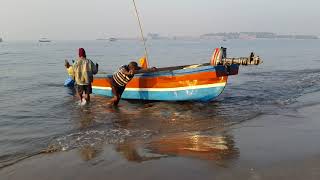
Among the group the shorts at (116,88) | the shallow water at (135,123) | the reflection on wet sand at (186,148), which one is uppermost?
the shorts at (116,88)

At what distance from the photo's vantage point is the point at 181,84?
12.2 meters

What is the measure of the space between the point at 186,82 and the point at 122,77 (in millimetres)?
1987

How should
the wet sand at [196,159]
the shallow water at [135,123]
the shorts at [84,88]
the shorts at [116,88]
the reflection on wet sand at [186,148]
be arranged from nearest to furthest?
the wet sand at [196,159]
the reflection on wet sand at [186,148]
the shallow water at [135,123]
the shorts at [84,88]
the shorts at [116,88]

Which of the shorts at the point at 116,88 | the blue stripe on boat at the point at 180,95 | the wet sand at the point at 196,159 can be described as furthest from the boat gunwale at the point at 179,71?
the wet sand at the point at 196,159

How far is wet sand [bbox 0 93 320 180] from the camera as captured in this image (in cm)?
556

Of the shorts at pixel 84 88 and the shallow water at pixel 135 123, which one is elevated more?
the shorts at pixel 84 88

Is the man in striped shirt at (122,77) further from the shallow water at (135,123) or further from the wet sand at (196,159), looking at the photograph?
the wet sand at (196,159)

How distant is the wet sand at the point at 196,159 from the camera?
5562 millimetres

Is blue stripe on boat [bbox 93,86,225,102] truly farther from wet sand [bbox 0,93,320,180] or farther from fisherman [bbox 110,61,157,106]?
wet sand [bbox 0,93,320,180]

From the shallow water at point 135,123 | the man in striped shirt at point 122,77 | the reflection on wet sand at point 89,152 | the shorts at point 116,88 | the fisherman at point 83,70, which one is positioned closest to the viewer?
the reflection on wet sand at point 89,152

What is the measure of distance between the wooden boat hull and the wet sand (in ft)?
11.3

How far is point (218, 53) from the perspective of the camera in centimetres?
1201

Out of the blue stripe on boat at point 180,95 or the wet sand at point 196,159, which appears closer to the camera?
the wet sand at point 196,159

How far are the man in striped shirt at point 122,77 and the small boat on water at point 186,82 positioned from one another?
0.91 m
